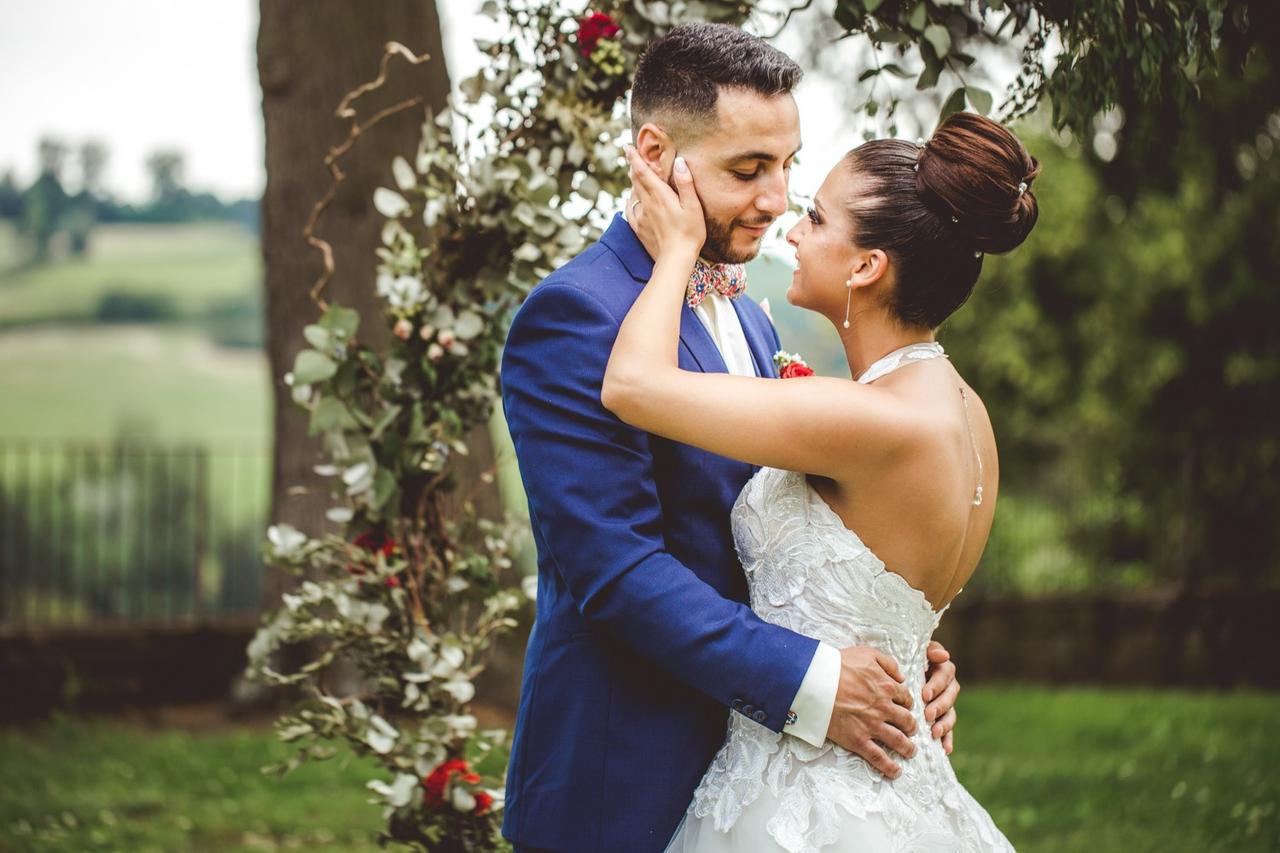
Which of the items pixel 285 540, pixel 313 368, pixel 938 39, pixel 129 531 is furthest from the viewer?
pixel 129 531

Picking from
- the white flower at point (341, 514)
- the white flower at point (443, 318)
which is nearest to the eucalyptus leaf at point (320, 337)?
the white flower at point (443, 318)

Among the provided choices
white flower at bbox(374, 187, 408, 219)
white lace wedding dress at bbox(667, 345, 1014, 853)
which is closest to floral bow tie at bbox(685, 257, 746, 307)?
white lace wedding dress at bbox(667, 345, 1014, 853)

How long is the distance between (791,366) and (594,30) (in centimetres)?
116

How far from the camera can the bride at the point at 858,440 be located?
2293mm

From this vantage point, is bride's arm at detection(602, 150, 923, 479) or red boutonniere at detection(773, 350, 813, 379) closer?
bride's arm at detection(602, 150, 923, 479)

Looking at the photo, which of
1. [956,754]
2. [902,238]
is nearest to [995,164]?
[902,238]

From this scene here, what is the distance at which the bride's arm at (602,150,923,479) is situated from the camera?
227 cm

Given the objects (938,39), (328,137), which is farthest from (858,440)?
(328,137)

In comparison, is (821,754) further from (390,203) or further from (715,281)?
(390,203)

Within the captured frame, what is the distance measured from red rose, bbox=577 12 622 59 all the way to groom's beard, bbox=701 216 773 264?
979 millimetres

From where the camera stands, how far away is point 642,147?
2672 millimetres

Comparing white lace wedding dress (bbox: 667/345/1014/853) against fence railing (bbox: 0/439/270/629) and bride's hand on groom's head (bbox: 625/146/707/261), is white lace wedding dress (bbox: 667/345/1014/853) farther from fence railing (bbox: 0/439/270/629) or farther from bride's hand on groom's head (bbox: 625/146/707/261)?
fence railing (bbox: 0/439/270/629)

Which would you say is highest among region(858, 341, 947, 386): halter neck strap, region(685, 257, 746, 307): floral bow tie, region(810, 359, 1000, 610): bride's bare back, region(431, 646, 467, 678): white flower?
region(685, 257, 746, 307): floral bow tie

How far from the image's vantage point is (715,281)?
2.76 metres
